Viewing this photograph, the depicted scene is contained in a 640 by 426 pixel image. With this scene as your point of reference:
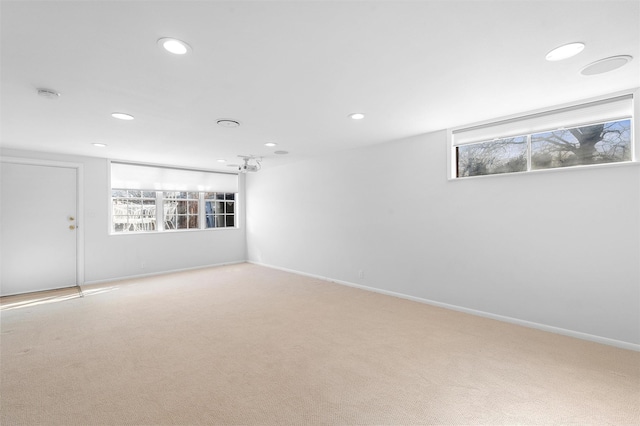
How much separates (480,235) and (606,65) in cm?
200

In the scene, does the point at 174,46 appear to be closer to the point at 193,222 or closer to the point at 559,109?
the point at 559,109

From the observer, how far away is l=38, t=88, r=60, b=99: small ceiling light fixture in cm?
247

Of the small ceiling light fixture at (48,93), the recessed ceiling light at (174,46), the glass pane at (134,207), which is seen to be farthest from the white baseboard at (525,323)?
the glass pane at (134,207)

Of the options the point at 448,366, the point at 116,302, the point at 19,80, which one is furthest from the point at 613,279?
the point at 116,302

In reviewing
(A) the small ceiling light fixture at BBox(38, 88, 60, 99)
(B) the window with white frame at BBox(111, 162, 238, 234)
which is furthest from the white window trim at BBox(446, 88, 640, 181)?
(B) the window with white frame at BBox(111, 162, 238, 234)

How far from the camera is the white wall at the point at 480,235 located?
9.14 ft

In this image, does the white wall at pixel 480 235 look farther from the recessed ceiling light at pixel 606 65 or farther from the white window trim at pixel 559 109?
the recessed ceiling light at pixel 606 65

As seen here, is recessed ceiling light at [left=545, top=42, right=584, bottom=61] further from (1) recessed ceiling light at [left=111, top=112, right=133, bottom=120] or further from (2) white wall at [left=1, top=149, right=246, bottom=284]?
(2) white wall at [left=1, top=149, right=246, bottom=284]

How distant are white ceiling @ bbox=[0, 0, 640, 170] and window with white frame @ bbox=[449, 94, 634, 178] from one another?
216 millimetres

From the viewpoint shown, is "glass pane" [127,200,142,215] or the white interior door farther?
"glass pane" [127,200,142,215]

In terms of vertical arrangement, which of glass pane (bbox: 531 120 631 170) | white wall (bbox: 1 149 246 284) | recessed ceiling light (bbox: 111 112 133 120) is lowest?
white wall (bbox: 1 149 246 284)

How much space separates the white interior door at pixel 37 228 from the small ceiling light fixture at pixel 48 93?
10.7ft

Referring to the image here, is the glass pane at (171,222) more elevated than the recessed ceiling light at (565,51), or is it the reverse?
the recessed ceiling light at (565,51)

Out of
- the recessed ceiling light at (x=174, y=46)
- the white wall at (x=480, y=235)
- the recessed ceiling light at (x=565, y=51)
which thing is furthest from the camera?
the white wall at (x=480, y=235)
